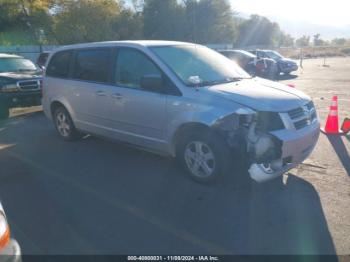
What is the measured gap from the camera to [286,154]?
411 cm

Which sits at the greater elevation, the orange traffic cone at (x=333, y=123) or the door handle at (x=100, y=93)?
the door handle at (x=100, y=93)

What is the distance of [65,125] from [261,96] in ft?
13.2

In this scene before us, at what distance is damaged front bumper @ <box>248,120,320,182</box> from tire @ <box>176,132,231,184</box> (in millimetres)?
373

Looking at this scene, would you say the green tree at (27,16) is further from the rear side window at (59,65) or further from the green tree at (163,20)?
the rear side window at (59,65)

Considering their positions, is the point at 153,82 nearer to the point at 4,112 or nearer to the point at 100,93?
the point at 100,93

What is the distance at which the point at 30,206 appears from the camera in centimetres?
419

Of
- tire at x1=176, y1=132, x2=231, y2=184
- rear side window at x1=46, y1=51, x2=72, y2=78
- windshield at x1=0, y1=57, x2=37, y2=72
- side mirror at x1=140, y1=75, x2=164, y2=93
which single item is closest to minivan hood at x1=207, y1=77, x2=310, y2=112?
tire at x1=176, y1=132, x2=231, y2=184

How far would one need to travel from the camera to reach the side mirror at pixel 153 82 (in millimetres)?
4648


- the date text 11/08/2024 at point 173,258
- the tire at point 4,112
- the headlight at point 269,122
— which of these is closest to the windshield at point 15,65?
the tire at point 4,112

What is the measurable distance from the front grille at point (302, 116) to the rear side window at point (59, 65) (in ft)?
13.6

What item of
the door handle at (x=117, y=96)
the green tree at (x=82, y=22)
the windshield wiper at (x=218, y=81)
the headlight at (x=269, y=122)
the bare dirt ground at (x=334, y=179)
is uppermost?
the green tree at (x=82, y=22)

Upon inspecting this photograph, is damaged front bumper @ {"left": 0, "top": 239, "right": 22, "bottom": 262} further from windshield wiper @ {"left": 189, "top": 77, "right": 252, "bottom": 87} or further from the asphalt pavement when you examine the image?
windshield wiper @ {"left": 189, "top": 77, "right": 252, "bottom": 87}

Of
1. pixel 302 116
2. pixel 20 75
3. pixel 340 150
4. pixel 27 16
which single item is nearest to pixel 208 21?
pixel 27 16

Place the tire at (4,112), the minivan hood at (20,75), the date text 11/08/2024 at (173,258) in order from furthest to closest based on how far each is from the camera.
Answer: the minivan hood at (20,75) → the tire at (4,112) → the date text 11/08/2024 at (173,258)
